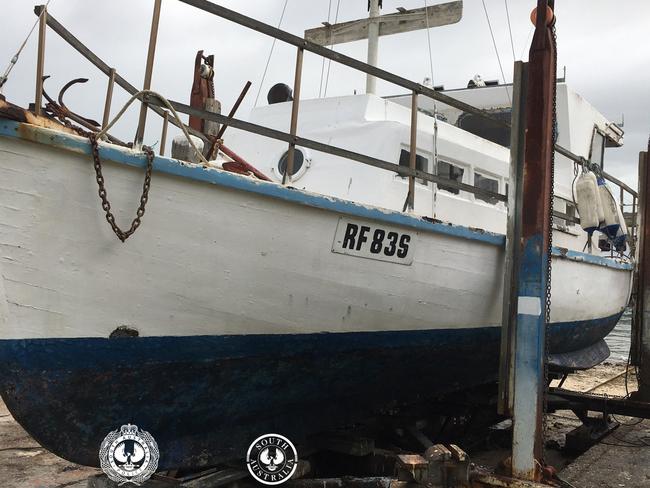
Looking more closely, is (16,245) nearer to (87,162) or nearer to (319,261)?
(87,162)

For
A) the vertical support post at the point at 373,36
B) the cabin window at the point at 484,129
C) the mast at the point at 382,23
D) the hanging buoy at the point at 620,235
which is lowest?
the hanging buoy at the point at 620,235

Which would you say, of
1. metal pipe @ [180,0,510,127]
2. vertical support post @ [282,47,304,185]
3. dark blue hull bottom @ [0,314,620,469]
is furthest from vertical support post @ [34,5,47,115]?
vertical support post @ [282,47,304,185]

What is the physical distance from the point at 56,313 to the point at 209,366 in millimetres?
859

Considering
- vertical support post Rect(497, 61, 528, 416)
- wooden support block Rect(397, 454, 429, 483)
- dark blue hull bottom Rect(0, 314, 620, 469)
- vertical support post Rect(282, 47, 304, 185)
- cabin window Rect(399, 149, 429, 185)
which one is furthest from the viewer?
cabin window Rect(399, 149, 429, 185)

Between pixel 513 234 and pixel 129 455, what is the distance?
2669 millimetres

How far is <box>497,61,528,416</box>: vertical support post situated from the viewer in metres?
4.10

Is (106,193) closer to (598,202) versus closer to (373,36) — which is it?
(373,36)

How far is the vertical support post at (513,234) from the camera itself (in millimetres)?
4102

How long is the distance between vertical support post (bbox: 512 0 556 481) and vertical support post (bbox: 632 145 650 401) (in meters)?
2.64

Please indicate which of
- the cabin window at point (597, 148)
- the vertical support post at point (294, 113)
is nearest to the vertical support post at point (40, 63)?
the vertical support post at point (294, 113)

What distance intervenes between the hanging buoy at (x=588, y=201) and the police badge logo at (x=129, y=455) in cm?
422

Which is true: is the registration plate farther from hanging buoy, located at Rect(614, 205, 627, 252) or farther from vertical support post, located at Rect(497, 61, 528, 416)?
hanging buoy, located at Rect(614, 205, 627, 252)

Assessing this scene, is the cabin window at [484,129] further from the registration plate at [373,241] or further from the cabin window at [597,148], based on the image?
the registration plate at [373,241]

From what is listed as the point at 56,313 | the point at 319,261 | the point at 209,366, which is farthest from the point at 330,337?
the point at 56,313
